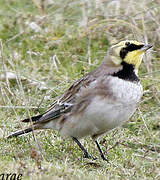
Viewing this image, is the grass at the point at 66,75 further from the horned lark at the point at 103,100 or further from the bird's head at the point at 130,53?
the bird's head at the point at 130,53

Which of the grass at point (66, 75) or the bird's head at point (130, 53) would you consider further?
the bird's head at point (130, 53)

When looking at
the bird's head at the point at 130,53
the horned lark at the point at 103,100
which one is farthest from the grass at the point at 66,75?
the bird's head at the point at 130,53

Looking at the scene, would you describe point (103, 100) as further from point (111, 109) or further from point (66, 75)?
point (66, 75)

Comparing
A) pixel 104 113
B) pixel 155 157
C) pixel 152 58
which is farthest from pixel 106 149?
pixel 152 58

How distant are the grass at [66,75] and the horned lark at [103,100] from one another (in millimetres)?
266

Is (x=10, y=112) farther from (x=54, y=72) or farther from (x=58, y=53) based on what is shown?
(x=58, y=53)

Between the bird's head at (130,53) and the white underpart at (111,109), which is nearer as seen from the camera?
the white underpart at (111,109)

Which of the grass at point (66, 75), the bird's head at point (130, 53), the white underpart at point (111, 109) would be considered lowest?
the grass at point (66, 75)

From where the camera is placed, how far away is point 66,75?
7.29m

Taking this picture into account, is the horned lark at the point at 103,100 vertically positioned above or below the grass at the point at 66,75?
above

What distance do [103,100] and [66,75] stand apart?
8.79 ft

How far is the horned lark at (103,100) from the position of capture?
15.3 ft

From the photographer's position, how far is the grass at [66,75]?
4.63m

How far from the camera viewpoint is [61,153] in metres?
4.98
